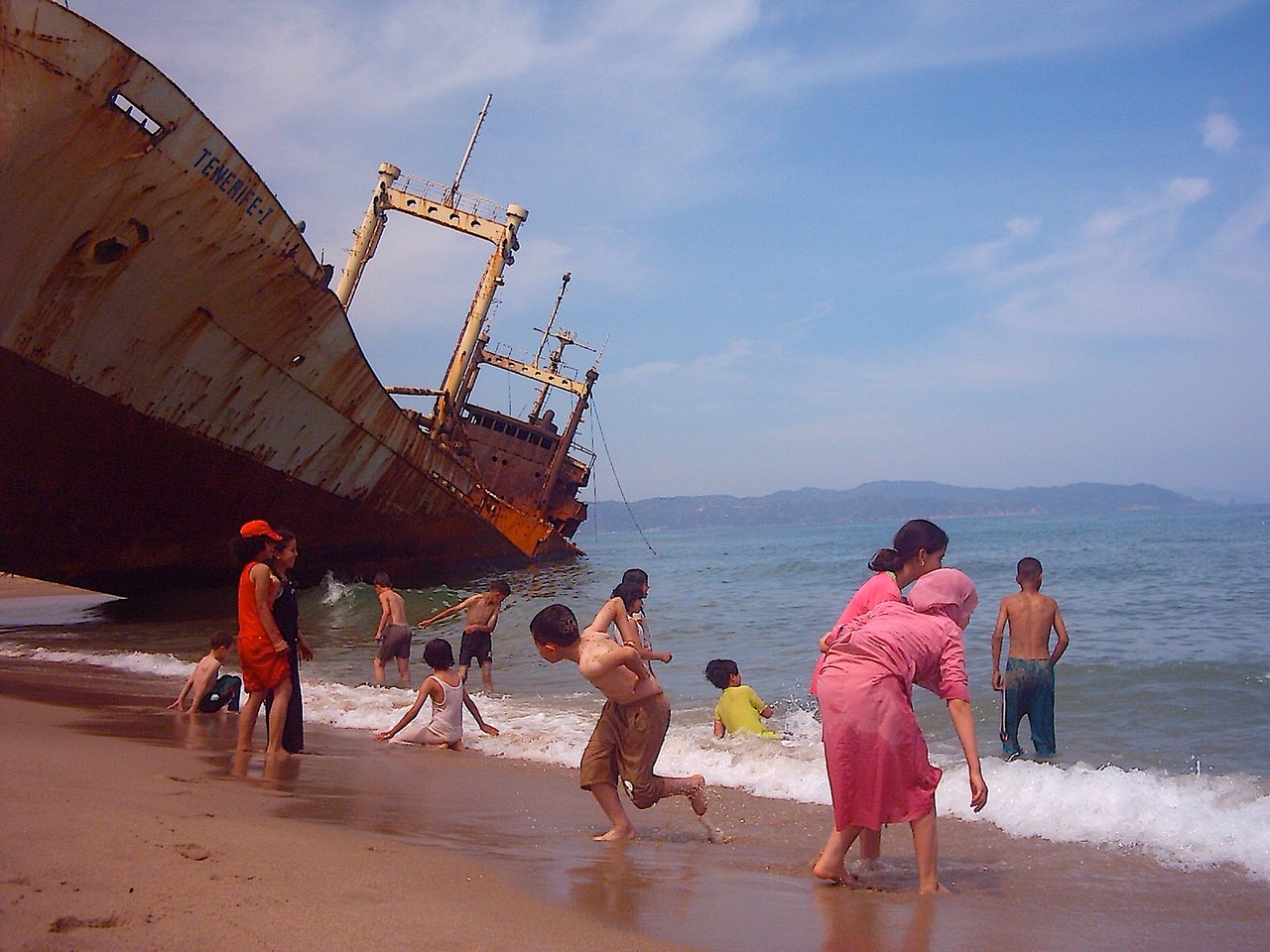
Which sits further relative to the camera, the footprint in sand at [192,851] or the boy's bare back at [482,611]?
the boy's bare back at [482,611]

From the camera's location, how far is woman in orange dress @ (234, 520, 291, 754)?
5.15 metres

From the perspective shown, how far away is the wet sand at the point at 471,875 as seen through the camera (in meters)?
2.42

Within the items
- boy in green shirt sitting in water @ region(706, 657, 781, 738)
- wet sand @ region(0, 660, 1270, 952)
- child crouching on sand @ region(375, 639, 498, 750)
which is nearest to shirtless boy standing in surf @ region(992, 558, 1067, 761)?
boy in green shirt sitting in water @ region(706, 657, 781, 738)

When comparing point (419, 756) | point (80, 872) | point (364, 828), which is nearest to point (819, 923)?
point (364, 828)

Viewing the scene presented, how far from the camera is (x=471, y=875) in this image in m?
3.11

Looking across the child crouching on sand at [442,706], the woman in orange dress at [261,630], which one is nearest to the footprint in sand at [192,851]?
the woman in orange dress at [261,630]

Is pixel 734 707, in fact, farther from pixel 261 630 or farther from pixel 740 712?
pixel 261 630

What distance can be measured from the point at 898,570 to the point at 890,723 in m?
0.58

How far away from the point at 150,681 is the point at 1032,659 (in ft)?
25.7

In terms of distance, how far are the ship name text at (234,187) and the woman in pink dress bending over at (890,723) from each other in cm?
939

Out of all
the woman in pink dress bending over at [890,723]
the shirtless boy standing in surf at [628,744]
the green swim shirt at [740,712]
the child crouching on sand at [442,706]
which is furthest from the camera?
the child crouching on sand at [442,706]

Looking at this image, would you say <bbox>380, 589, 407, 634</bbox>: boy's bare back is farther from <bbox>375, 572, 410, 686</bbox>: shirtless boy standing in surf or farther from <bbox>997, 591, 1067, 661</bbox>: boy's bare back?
<bbox>997, 591, 1067, 661</bbox>: boy's bare back

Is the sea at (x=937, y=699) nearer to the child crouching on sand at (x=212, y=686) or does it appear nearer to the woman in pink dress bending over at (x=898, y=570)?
the child crouching on sand at (x=212, y=686)

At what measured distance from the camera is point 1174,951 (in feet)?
9.67
